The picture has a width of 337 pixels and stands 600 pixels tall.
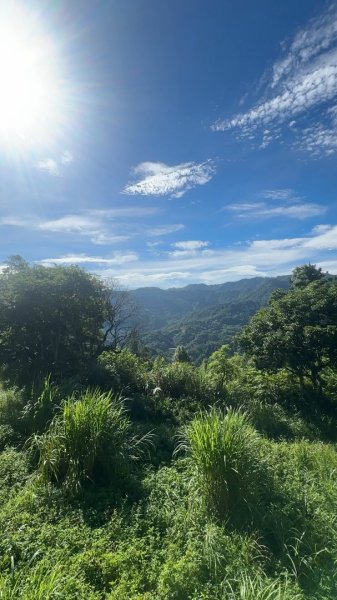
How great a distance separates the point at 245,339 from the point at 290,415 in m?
3.11

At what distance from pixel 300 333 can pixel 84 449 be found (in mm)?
8130

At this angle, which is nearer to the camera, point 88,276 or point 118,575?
point 118,575

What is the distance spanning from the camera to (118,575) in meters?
3.13

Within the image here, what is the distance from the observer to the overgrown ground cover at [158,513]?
298 cm

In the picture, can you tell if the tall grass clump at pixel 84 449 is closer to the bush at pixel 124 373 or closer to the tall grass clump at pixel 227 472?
the tall grass clump at pixel 227 472

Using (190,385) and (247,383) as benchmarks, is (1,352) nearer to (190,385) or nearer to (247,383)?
(190,385)

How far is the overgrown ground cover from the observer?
2.98 meters

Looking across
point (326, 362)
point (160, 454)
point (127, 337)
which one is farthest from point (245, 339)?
point (160, 454)

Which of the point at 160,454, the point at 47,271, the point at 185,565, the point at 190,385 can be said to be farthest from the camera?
the point at 47,271

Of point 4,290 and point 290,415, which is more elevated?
point 4,290

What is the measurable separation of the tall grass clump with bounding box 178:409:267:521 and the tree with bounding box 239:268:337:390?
6941mm

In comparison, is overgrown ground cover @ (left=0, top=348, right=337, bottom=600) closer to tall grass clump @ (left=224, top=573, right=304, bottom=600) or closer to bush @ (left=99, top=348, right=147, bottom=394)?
tall grass clump @ (left=224, top=573, right=304, bottom=600)

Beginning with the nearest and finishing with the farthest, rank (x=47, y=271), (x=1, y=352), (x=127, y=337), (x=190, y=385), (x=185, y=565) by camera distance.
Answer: (x=185, y=565) < (x=190, y=385) < (x=1, y=352) < (x=47, y=271) < (x=127, y=337)

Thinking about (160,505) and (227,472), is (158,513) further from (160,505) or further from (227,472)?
(227,472)
